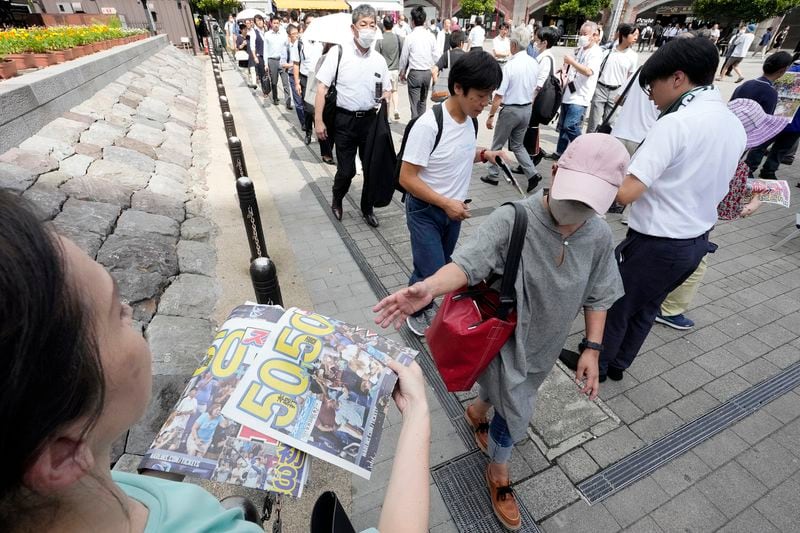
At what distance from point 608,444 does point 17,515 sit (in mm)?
2896

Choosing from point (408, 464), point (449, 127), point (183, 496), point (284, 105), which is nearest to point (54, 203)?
point (449, 127)

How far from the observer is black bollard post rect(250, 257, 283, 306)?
92.4 inches

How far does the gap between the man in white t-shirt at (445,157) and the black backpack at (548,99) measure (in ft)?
12.6

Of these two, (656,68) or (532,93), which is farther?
(532,93)

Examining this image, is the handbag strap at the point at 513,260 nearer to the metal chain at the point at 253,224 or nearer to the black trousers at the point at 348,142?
the metal chain at the point at 253,224

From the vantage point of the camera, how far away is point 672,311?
361cm

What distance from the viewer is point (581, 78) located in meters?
6.49

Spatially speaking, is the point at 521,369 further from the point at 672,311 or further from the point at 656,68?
the point at 672,311

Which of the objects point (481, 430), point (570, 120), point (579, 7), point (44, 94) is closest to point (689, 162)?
point (481, 430)

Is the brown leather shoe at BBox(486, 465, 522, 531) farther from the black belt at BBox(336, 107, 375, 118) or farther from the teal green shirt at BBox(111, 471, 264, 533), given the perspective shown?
the black belt at BBox(336, 107, 375, 118)

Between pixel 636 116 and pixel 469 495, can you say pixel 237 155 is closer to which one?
pixel 469 495

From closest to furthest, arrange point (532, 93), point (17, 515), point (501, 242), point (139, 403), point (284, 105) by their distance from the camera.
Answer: point (17, 515), point (139, 403), point (501, 242), point (532, 93), point (284, 105)

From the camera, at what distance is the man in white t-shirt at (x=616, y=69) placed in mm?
6074

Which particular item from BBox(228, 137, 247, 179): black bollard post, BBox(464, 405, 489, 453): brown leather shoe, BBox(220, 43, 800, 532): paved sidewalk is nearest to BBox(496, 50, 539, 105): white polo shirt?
BBox(220, 43, 800, 532): paved sidewalk
